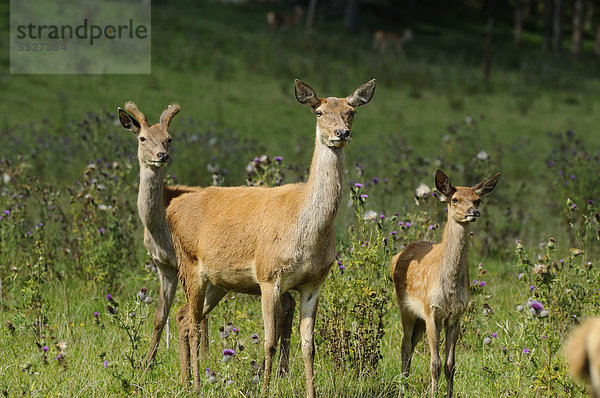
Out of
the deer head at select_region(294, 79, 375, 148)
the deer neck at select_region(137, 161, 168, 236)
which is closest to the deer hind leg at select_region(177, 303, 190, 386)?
the deer neck at select_region(137, 161, 168, 236)

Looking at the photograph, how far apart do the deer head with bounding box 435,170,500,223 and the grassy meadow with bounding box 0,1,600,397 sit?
0.48 metres

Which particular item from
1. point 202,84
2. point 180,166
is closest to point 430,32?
point 202,84

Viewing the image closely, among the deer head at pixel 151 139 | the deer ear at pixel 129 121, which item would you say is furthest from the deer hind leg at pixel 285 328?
the deer ear at pixel 129 121

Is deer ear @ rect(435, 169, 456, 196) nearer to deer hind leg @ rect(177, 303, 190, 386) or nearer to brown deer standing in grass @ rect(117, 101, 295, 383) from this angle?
brown deer standing in grass @ rect(117, 101, 295, 383)

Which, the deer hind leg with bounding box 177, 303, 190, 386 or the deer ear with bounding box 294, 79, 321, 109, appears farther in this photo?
the deer hind leg with bounding box 177, 303, 190, 386

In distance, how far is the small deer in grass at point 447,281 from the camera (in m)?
5.79

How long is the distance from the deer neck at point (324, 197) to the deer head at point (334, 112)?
0.35 feet

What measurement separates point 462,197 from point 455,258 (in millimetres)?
470

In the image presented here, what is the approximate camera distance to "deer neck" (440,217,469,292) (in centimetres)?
580

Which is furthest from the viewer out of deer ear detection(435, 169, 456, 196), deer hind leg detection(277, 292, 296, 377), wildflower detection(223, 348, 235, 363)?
deer hind leg detection(277, 292, 296, 377)

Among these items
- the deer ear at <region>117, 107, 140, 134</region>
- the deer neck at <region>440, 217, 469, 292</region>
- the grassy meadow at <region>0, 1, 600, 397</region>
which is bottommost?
the grassy meadow at <region>0, 1, 600, 397</region>

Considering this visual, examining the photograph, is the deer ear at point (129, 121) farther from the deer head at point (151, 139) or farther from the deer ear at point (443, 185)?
the deer ear at point (443, 185)

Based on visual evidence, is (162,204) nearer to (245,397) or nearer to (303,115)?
(245,397)

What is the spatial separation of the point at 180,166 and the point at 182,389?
7934 millimetres
